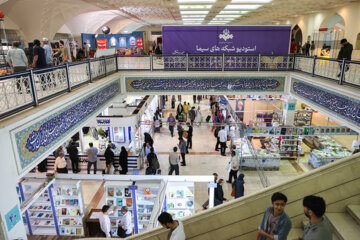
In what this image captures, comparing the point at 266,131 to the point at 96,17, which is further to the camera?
the point at 96,17

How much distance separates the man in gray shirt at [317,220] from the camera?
2475mm

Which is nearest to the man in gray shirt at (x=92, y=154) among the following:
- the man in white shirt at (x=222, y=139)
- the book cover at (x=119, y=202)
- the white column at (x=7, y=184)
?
the book cover at (x=119, y=202)

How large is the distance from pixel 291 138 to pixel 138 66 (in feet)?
23.4

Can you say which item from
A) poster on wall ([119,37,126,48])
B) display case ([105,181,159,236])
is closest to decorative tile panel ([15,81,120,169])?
display case ([105,181,159,236])

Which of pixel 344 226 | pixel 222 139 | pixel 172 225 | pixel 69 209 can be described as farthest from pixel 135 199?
pixel 222 139

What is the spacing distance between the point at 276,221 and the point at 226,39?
8455 mm

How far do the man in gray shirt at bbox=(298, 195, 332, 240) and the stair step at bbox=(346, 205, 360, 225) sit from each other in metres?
0.93

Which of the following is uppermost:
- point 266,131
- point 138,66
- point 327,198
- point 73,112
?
point 138,66

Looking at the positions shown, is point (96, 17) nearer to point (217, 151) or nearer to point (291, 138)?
point (217, 151)

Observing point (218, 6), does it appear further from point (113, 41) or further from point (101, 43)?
point (101, 43)

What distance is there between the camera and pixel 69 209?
729 centimetres

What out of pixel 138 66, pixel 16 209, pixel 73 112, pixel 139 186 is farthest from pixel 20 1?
pixel 16 209

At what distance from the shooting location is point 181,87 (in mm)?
9828

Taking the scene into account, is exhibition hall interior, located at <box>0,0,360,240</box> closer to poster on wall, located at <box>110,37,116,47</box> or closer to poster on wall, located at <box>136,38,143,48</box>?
poster on wall, located at <box>110,37,116,47</box>
